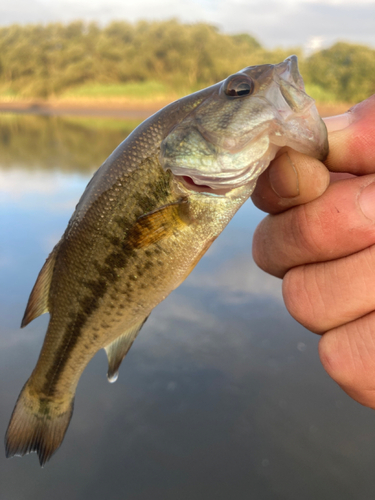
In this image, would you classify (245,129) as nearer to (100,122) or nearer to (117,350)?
(117,350)

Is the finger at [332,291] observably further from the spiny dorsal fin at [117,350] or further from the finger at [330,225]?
the spiny dorsal fin at [117,350]

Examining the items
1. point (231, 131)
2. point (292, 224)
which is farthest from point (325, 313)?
point (231, 131)

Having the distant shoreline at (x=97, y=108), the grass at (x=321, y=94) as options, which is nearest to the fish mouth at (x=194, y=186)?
the distant shoreline at (x=97, y=108)

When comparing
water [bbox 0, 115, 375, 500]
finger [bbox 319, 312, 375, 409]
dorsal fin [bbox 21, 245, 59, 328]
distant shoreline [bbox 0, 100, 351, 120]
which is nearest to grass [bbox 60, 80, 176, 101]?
distant shoreline [bbox 0, 100, 351, 120]

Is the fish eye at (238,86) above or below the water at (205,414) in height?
above

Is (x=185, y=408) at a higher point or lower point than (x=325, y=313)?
lower

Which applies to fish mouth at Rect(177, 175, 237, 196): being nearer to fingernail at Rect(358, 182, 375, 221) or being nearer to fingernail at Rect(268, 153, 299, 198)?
fingernail at Rect(268, 153, 299, 198)

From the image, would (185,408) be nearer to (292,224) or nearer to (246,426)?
(246,426)
